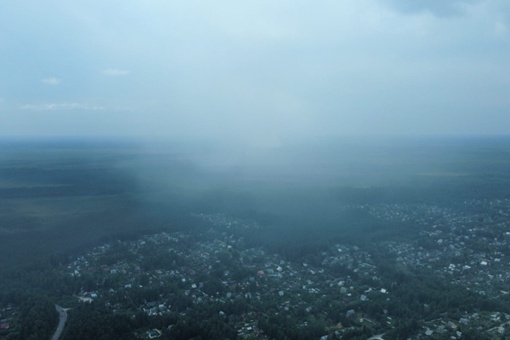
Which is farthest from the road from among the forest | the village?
the village

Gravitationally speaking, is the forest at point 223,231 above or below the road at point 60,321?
above

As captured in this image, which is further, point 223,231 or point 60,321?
point 223,231

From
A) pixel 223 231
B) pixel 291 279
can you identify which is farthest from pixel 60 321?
pixel 223 231

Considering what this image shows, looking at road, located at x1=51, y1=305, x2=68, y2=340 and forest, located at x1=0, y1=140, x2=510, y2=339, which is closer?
road, located at x1=51, y1=305, x2=68, y2=340

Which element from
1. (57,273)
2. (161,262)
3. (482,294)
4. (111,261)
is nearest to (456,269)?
(482,294)

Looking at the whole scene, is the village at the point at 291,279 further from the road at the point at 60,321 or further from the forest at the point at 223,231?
the road at the point at 60,321

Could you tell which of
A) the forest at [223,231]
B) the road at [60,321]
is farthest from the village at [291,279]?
the road at [60,321]

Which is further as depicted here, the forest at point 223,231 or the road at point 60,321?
the forest at point 223,231

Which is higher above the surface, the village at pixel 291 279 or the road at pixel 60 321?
the village at pixel 291 279

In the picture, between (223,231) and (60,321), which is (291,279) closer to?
(223,231)

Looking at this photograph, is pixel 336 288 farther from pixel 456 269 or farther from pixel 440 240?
pixel 440 240

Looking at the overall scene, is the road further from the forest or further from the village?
the village
